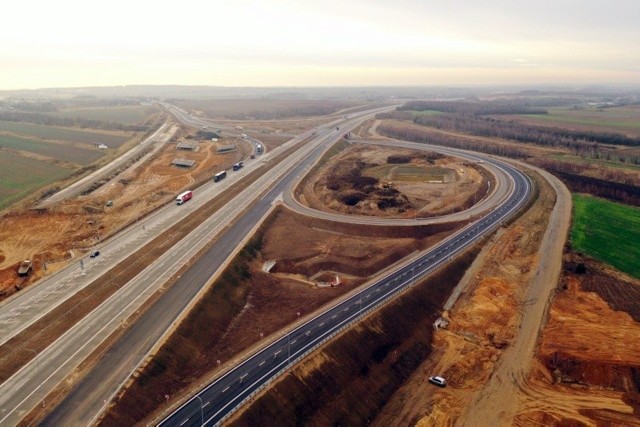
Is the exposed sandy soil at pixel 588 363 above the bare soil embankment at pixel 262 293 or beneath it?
beneath

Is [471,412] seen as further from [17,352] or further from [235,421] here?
[17,352]

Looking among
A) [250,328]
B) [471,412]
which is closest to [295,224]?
[250,328]

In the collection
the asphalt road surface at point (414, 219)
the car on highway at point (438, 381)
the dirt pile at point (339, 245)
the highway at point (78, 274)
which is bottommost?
the car on highway at point (438, 381)

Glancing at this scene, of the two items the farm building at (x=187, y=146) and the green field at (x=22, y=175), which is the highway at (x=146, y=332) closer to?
the green field at (x=22, y=175)

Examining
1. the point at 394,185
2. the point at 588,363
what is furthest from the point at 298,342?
the point at 394,185

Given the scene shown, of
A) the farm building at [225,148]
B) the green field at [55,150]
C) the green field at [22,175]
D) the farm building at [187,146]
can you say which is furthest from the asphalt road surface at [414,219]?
the green field at [55,150]
